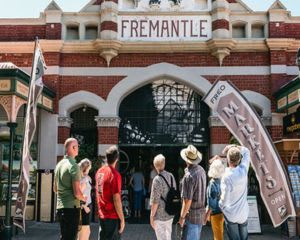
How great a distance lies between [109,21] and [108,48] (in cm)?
91

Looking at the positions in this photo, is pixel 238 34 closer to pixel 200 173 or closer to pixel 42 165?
pixel 42 165

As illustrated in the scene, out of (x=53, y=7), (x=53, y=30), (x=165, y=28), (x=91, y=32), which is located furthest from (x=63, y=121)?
(x=165, y=28)

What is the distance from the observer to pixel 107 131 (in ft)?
46.1

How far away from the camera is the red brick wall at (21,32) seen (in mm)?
14625

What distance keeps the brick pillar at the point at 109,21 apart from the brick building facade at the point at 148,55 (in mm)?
30

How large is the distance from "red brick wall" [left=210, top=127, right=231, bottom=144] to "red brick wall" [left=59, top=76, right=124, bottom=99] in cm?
332

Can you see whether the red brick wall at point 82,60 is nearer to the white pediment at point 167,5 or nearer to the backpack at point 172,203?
the white pediment at point 167,5

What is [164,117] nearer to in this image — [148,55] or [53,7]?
[148,55]

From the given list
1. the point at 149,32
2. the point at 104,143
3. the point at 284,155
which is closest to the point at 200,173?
the point at 284,155

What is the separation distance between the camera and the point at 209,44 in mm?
14094

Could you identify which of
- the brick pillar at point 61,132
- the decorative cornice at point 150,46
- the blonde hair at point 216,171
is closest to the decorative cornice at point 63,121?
the brick pillar at point 61,132

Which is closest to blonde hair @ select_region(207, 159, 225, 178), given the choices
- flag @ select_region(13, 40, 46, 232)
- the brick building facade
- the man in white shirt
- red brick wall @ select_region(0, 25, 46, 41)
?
the man in white shirt

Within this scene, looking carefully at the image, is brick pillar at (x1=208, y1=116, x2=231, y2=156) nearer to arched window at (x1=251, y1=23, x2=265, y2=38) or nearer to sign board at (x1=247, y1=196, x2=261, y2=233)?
sign board at (x1=247, y1=196, x2=261, y2=233)

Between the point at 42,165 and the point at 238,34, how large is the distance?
7.36 meters
